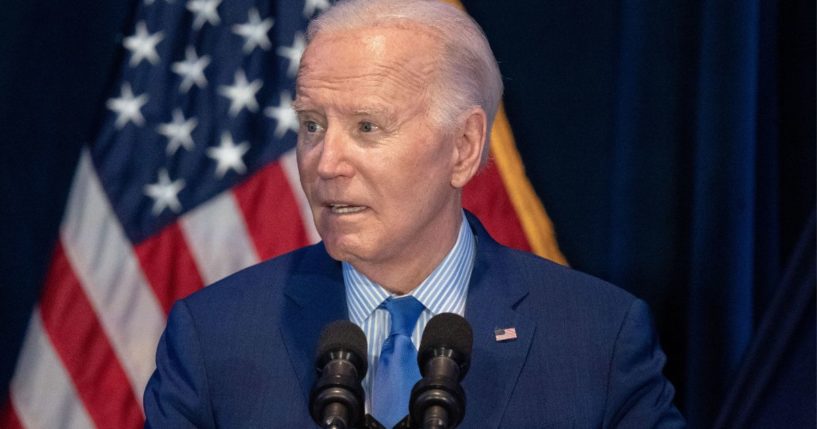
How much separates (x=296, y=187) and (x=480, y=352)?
0.99 m

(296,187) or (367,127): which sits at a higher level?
(367,127)

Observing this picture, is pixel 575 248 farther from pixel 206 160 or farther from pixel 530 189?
pixel 206 160

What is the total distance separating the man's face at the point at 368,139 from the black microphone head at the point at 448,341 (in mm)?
494

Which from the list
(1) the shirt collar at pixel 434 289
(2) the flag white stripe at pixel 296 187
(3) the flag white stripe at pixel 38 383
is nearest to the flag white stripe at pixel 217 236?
(2) the flag white stripe at pixel 296 187

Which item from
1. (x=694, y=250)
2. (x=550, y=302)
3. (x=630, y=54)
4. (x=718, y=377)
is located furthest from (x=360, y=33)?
(x=718, y=377)

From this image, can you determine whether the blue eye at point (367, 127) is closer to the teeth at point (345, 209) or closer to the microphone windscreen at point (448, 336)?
the teeth at point (345, 209)

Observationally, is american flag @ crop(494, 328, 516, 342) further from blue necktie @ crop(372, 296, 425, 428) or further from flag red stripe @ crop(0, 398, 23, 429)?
flag red stripe @ crop(0, 398, 23, 429)

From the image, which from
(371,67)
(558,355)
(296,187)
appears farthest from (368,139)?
(296,187)

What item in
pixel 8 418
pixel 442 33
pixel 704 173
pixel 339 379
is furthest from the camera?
pixel 8 418

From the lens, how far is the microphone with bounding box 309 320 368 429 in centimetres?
149

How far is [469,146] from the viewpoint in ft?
7.51

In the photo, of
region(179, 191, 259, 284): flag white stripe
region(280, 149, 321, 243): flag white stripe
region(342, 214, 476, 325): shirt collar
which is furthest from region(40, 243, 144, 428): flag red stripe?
region(342, 214, 476, 325): shirt collar

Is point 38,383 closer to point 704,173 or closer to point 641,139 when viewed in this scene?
point 641,139

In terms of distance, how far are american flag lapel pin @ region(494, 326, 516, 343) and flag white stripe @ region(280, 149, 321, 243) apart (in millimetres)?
911
